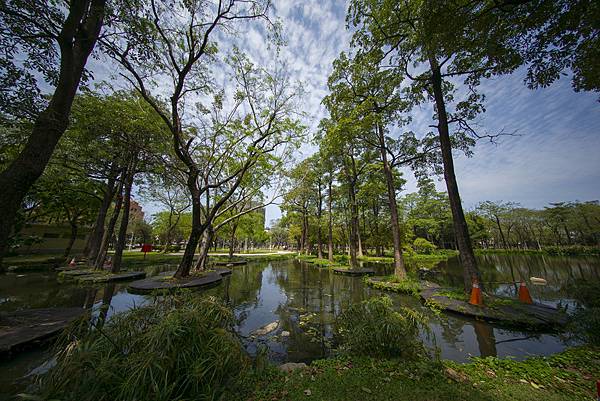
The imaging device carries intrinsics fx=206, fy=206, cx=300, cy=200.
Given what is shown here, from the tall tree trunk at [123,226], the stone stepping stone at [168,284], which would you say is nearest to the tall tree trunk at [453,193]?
the stone stepping stone at [168,284]

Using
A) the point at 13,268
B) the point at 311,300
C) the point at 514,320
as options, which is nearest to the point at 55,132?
the point at 311,300

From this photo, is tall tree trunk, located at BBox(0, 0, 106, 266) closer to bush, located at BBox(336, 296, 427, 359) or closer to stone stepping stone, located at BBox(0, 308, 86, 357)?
stone stepping stone, located at BBox(0, 308, 86, 357)

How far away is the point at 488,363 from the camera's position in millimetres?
3453

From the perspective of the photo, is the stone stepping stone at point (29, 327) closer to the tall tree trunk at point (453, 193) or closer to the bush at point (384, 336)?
the bush at point (384, 336)

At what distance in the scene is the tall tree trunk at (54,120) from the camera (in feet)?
11.6

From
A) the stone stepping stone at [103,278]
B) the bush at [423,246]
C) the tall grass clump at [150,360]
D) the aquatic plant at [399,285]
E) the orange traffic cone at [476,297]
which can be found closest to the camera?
the tall grass clump at [150,360]

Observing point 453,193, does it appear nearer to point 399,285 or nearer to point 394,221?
point 394,221

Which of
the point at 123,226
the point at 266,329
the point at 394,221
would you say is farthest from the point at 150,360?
the point at 123,226

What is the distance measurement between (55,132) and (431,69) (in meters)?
12.2

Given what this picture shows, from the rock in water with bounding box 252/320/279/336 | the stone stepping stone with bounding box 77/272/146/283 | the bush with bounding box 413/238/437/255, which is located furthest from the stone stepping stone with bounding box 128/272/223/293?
the bush with bounding box 413/238/437/255

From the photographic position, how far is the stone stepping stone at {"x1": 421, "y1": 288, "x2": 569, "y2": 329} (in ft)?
16.9

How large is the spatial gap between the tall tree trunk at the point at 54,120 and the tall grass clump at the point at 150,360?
9.41 ft

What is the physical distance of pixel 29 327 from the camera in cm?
451

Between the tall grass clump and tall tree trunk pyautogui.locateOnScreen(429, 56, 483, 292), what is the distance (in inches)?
320
